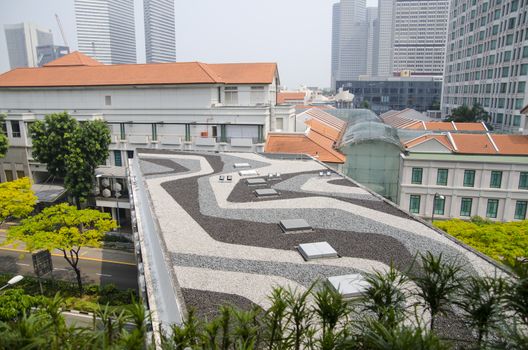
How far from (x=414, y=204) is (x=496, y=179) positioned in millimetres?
9252

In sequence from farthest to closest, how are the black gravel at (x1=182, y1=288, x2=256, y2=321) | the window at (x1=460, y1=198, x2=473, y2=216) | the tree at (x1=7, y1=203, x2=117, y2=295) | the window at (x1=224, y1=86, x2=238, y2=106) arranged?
1. the window at (x1=224, y1=86, x2=238, y2=106)
2. the window at (x1=460, y1=198, x2=473, y2=216)
3. the tree at (x1=7, y1=203, x2=117, y2=295)
4. the black gravel at (x1=182, y1=288, x2=256, y2=321)

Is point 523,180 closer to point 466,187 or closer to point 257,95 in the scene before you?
point 466,187

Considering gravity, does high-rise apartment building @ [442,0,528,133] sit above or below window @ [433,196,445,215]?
above

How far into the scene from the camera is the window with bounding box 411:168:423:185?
45.4 m

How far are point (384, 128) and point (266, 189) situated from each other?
2818 centimetres

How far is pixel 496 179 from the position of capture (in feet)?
143

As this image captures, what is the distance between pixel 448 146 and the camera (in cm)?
4606

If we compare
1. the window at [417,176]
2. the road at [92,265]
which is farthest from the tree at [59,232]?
the window at [417,176]

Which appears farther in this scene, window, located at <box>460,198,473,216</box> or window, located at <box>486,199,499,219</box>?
window, located at <box>460,198,473,216</box>

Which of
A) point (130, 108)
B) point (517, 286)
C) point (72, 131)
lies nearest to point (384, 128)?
point (130, 108)

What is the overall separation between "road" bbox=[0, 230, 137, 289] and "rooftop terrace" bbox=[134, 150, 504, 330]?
914cm

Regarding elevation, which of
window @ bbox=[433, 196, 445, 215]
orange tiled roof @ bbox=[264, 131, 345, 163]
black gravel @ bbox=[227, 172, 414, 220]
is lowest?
window @ bbox=[433, 196, 445, 215]

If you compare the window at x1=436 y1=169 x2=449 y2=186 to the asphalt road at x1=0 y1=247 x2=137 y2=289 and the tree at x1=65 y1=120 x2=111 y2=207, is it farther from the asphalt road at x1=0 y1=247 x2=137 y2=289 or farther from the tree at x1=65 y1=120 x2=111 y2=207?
the tree at x1=65 y1=120 x2=111 y2=207

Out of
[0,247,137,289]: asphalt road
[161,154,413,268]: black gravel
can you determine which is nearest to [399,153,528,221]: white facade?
[161,154,413,268]: black gravel
